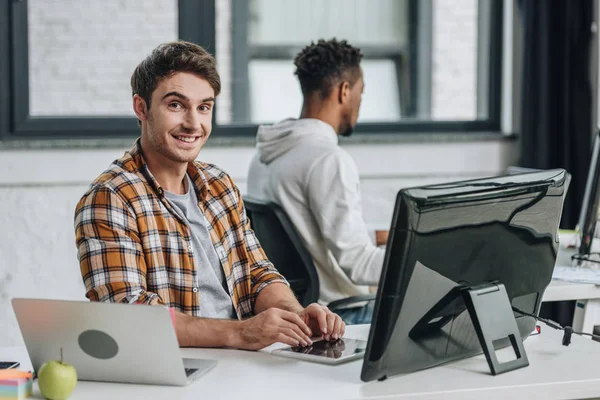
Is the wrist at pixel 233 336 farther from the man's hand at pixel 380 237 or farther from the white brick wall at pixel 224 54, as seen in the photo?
the white brick wall at pixel 224 54

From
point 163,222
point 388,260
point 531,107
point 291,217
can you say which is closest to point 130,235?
point 163,222

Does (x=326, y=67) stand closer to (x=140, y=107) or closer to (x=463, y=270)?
(x=140, y=107)

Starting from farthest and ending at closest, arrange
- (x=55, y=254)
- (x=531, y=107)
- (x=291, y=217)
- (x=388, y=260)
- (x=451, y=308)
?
(x=531, y=107) < (x=55, y=254) < (x=291, y=217) < (x=451, y=308) < (x=388, y=260)

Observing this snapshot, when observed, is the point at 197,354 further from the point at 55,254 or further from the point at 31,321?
the point at 55,254

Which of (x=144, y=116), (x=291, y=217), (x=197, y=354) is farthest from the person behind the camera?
(x=291, y=217)

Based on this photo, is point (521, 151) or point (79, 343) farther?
point (521, 151)

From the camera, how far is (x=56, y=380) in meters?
1.42

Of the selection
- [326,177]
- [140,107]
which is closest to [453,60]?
[326,177]

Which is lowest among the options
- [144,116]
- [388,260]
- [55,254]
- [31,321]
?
[55,254]

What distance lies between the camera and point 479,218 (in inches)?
59.9

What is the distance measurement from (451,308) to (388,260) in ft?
0.66

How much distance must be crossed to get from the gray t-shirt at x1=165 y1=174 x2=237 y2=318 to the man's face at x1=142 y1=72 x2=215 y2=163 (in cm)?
10

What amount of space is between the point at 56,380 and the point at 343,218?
4.50 feet

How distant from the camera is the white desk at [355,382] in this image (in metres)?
1.46
